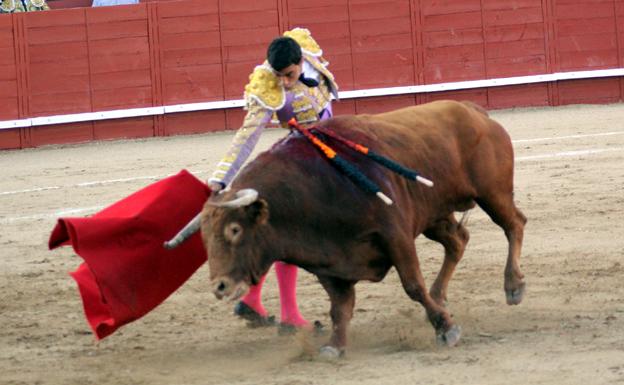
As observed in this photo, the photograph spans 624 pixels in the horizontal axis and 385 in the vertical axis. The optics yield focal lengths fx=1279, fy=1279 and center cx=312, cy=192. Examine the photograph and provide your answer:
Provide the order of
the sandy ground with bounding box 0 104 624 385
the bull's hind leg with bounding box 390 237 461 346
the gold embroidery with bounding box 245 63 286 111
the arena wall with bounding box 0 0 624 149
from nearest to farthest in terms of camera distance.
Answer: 1. the sandy ground with bounding box 0 104 624 385
2. the bull's hind leg with bounding box 390 237 461 346
3. the gold embroidery with bounding box 245 63 286 111
4. the arena wall with bounding box 0 0 624 149

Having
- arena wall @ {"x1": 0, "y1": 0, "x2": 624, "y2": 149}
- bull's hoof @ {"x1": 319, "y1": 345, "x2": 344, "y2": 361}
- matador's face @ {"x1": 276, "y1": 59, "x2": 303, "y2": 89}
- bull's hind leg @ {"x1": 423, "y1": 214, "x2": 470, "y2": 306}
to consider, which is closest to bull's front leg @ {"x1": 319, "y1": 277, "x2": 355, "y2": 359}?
bull's hoof @ {"x1": 319, "y1": 345, "x2": 344, "y2": 361}

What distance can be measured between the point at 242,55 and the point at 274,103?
27.7ft

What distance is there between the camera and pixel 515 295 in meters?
4.69

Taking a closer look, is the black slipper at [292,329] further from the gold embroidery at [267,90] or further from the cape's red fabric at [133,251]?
the gold embroidery at [267,90]

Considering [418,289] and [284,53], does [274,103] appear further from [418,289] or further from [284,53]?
[418,289]

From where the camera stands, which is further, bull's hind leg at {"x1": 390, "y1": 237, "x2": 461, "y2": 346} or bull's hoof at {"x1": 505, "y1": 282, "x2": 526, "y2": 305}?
bull's hoof at {"x1": 505, "y1": 282, "x2": 526, "y2": 305}

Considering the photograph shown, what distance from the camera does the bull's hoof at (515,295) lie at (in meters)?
4.68

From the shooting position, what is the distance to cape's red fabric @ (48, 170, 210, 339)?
14.3 feet

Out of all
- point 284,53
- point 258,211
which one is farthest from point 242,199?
point 284,53

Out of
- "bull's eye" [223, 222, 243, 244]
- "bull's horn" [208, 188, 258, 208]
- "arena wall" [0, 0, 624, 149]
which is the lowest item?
"bull's eye" [223, 222, 243, 244]

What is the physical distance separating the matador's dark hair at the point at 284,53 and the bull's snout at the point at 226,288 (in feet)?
2.74

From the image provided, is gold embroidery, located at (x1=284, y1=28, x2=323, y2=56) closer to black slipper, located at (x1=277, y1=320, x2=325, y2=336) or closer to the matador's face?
the matador's face

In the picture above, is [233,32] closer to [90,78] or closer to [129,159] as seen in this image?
[90,78]

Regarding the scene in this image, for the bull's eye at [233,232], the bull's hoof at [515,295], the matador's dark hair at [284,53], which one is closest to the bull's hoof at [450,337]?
the bull's hoof at [515,295]
